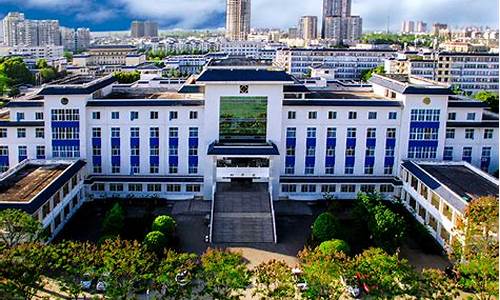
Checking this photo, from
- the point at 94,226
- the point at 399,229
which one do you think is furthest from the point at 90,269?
the point at 399,229

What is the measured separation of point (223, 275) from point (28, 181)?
568 inches

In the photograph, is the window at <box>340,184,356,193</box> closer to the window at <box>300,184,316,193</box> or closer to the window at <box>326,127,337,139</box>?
A: the window at <box>300,184,316,193</box>

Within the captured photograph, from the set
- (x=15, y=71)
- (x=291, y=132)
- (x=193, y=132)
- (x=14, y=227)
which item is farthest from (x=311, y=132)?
(x=15, y=71)

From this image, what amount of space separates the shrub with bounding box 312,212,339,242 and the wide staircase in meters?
2.32

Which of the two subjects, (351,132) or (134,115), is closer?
(134,115)

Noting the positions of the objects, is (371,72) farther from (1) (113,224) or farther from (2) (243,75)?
(1) (113,224)

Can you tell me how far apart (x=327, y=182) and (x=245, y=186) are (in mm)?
4724

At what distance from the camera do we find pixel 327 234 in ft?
80.4

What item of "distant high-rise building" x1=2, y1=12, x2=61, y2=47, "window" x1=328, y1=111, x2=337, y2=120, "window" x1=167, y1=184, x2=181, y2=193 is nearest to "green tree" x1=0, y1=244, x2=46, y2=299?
"window" x1=167, y1=184, x2=181, y2=193

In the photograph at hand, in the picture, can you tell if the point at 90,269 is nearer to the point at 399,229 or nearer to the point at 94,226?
the point at 94,226

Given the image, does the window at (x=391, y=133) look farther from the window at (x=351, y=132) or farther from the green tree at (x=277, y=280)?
the green tree at (x=277, y=280)

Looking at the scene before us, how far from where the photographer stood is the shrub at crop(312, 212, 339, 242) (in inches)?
965

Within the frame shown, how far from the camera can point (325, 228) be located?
24.6m

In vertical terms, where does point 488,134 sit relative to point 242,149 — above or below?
above
